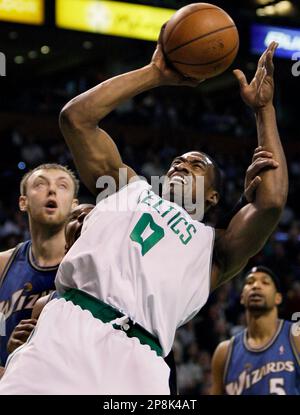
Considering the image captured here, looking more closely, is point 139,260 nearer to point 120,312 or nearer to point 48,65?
point 120,312

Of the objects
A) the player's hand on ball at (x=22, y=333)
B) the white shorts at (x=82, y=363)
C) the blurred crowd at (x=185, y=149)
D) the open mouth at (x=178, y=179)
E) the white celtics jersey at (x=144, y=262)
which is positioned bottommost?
the white shorts at (x=82, y=363)

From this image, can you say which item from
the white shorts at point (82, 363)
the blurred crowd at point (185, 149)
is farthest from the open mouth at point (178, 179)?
the blurred crowd at point (185, 149)

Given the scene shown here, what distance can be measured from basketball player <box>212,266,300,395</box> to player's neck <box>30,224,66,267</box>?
2.01 m

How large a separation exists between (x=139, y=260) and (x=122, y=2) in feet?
20.9

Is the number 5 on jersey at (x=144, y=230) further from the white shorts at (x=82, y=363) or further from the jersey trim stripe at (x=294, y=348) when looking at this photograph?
the jersey trim stripe at (x=294, y=348)

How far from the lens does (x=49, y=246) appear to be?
4.34 m

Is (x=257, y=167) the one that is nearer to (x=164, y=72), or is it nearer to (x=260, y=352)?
(x=164, y=72)

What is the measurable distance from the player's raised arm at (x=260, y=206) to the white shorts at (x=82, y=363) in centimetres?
49

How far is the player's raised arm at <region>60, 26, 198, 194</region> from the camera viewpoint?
3.06m

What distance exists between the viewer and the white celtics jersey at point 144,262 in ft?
9.21

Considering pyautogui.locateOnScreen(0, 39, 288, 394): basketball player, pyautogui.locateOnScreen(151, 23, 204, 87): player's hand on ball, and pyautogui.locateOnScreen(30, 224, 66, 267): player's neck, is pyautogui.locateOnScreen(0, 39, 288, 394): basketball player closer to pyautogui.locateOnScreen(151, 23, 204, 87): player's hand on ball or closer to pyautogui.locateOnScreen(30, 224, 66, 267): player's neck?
pyautogui.locateOnScreen(151, 23, 204, 87): player's hand on ball

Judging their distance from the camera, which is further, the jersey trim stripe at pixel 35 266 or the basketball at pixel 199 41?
the jersey trim stripe at pixel 35 266
